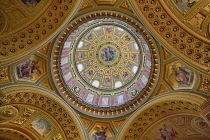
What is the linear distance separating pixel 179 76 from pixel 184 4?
465cm

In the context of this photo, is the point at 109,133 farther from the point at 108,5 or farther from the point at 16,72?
the point at 108,5

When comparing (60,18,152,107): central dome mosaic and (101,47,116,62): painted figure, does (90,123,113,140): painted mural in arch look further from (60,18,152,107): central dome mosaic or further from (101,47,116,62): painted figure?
(101,47,116,62): painted figure

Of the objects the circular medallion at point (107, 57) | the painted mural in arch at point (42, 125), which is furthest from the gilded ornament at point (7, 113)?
the circular medallion at point (107, 57)

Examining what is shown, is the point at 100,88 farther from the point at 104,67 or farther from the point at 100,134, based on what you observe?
the point at 100,134

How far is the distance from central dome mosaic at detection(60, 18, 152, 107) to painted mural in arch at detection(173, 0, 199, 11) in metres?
4.94

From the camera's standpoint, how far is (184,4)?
976cm

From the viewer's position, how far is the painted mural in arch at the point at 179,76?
11.3 meters

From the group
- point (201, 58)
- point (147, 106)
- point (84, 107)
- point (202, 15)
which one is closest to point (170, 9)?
point (202, 15)

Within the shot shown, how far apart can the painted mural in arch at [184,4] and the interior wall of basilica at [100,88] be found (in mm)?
51

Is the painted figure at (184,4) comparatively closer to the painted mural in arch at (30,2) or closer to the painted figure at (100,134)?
the painted mural in arch at (30,2)

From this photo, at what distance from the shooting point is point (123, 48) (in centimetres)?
2038

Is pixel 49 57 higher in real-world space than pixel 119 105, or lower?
higher

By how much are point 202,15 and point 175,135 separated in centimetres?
939

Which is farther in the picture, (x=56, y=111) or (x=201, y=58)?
(x=56, y=111)
